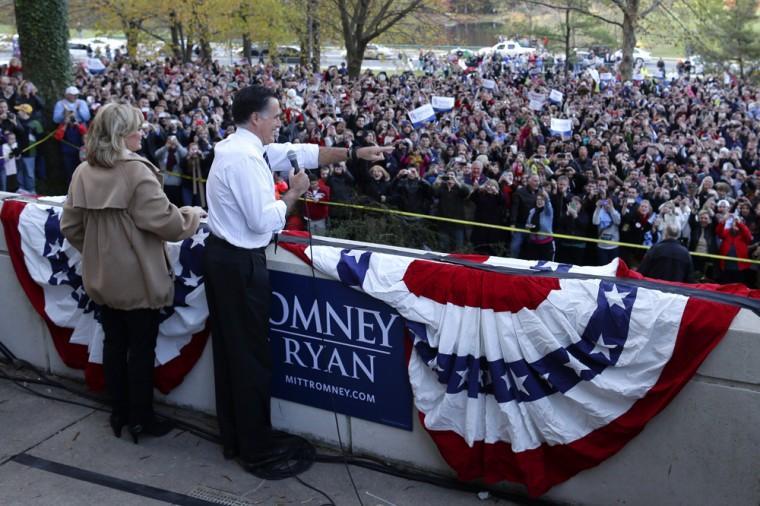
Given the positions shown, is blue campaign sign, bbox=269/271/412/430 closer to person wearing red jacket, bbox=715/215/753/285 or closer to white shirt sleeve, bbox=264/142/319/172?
white shirt sleeve, bbox=264/142/319/172

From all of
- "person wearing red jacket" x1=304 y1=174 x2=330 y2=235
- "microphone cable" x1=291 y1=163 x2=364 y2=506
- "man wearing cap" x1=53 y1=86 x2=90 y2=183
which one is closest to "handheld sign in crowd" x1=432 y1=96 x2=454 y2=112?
"man wearing cap" x1=53 y1=86 x2=90 y2=183

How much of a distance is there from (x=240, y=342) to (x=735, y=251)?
8084mm

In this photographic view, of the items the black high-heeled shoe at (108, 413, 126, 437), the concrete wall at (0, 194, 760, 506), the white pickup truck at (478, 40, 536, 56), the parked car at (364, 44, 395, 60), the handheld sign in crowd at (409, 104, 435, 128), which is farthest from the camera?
the white pickup truck at (478, 40, 536, 56)

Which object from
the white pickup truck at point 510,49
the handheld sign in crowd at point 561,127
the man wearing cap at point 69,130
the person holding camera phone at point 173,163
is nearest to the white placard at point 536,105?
the handheld sign in crowd at point 561,127

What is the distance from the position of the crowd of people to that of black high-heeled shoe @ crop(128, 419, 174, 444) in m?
2.14

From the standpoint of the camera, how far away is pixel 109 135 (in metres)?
4.02

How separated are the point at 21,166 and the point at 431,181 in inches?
269

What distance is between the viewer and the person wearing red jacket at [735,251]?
A: 10078 mm

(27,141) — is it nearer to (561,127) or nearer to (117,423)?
(117,423)

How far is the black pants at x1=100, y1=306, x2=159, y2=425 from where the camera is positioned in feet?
14.0

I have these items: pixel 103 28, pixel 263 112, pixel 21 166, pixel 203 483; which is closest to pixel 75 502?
pixel 203 483

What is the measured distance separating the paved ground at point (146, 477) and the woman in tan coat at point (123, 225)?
1.80ft

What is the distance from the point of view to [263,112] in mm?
3896

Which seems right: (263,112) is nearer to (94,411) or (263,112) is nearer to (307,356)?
(307,356)
